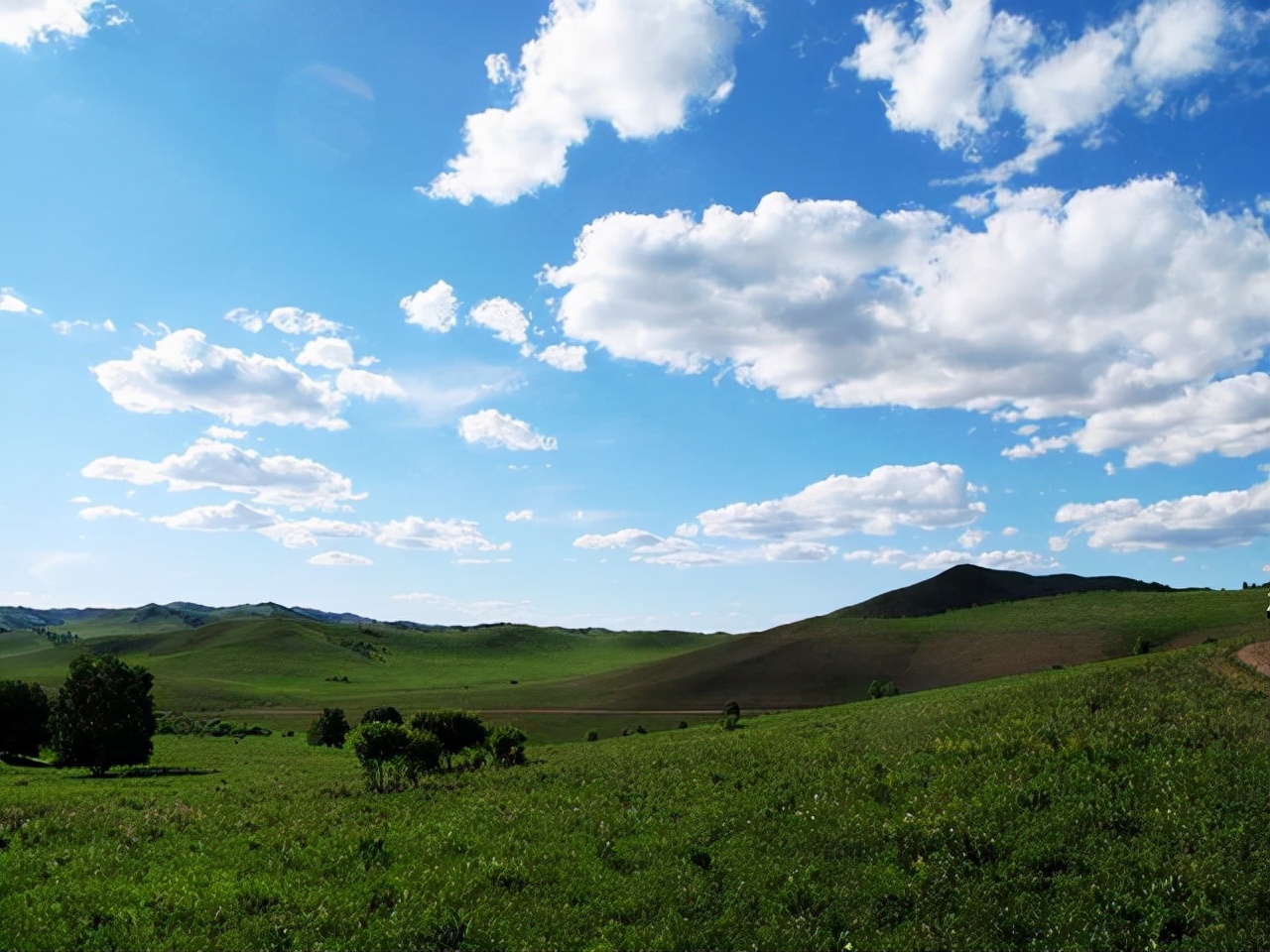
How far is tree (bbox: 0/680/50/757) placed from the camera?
76.4 meters

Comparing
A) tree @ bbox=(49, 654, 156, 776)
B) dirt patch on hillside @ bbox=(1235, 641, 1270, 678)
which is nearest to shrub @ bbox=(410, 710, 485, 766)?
tree @ bbox=(49, 654, 156, 776)

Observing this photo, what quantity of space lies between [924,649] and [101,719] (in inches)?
4169

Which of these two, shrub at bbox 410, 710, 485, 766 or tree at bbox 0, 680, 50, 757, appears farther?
tree at bbox 0, 680, 50, 757

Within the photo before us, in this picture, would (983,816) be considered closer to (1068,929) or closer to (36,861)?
(1068,929)

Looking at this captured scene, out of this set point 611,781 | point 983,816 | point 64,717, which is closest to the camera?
point 983,816

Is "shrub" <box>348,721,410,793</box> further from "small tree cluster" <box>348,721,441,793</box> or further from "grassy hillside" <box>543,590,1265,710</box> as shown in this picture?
"grassy hillside" <box>543,590,1265,710</box>

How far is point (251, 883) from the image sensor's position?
19.2 metres

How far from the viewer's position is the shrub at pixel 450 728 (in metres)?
48.1

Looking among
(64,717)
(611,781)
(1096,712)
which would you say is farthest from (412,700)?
(1096,712)

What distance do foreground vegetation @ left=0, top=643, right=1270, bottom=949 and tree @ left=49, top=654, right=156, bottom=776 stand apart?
37212 mm

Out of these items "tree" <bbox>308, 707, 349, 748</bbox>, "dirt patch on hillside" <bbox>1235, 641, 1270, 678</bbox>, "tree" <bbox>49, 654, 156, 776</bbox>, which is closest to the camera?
"dirt patch on hillside" <bbox>1235, 641, 1270, 678</bbox>

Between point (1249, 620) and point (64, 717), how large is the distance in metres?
130

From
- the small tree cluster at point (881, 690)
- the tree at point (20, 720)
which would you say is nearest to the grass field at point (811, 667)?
the small tree cluster at point (881, 690)

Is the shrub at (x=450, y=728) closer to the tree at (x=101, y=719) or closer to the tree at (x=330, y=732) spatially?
the tree at (x=101, y=719)
